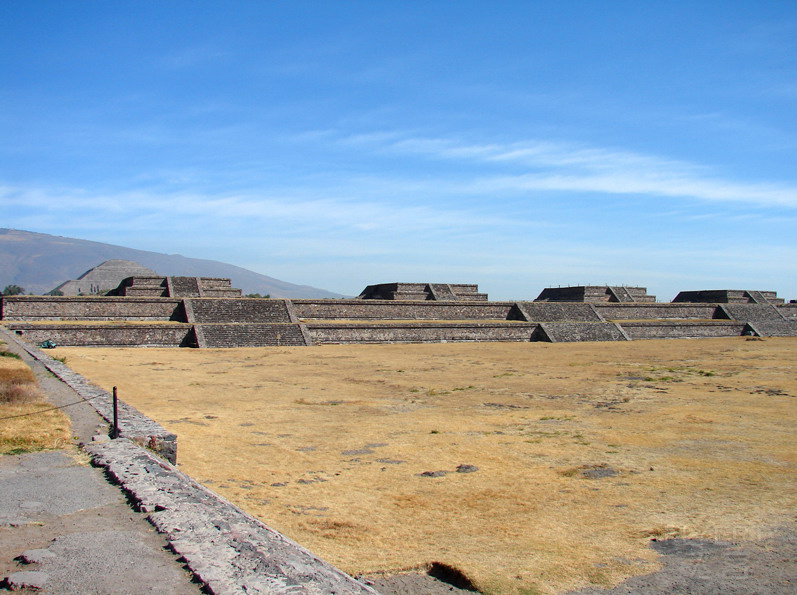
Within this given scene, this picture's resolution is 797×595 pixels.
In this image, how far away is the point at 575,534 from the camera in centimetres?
585

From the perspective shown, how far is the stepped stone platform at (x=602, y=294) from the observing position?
147 ft

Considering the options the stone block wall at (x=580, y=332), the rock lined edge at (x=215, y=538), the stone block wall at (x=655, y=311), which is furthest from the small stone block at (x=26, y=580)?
the stone block wall at (x=655, y=311)

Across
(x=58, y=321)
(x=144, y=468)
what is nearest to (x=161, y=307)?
(x=58, y=321)

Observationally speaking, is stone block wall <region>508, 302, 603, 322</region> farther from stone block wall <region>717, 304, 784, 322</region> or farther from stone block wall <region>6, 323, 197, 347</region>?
stone block wall <region>6, 323, 197, 347</region>

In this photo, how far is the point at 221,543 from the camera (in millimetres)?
4184

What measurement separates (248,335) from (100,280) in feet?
84.8

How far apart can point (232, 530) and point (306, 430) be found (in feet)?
19.3

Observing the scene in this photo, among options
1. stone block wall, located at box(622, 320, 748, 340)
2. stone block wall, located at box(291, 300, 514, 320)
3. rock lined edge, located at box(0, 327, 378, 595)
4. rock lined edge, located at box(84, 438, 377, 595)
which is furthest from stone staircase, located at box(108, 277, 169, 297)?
rock lined edge, located at box(84, 438, 377, 595)

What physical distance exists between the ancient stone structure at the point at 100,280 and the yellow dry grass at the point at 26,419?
3622 cm

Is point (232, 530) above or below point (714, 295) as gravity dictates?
below

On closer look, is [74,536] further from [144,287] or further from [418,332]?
[144,287]

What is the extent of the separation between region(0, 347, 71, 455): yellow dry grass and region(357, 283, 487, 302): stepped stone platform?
2819 cm

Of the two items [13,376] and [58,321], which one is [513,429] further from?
[58,321]

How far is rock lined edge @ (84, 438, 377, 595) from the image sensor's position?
3.59m
